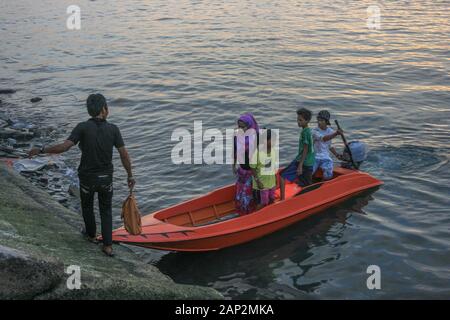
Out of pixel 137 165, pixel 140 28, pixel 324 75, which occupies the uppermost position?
pixel 140 28

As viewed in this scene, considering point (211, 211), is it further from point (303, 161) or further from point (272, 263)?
point (303, 161)

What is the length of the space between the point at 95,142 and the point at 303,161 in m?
4.83

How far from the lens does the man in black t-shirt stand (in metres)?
7.36

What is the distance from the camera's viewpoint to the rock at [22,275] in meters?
5.49

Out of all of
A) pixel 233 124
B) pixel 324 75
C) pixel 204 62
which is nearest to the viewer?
pixel 233 124

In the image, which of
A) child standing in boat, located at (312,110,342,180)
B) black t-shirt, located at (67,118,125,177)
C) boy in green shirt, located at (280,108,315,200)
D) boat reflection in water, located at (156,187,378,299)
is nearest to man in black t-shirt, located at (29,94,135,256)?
black t-shirt, located at (67,118,125,177)

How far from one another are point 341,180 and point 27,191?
640cm

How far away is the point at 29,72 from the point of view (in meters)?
25.5

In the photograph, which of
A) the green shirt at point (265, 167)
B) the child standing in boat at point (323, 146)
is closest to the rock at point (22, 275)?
the green shirt at point (265, 167)

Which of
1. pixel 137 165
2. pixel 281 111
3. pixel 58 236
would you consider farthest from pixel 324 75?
pixel 58 236

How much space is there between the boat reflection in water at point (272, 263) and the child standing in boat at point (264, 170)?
0.79 meters

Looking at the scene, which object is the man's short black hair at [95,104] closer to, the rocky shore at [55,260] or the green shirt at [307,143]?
the rocky shore at [55,260]

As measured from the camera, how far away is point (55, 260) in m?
5.99

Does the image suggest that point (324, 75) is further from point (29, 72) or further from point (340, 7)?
point (340, 7)
